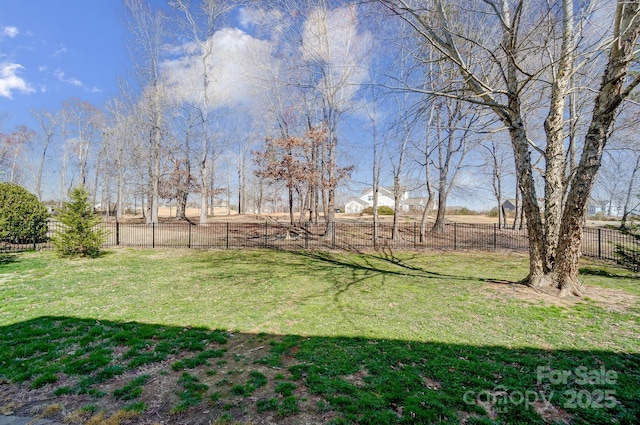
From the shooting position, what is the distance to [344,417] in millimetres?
2238

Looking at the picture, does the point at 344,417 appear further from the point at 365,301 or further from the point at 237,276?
the point at 237,276

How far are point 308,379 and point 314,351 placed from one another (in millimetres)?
630

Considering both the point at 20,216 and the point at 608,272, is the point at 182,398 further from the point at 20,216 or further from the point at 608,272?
the point at 20,216

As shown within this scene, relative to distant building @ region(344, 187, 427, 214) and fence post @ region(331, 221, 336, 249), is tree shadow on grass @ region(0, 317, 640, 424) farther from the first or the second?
distant building @ region(344, 187, 427, 214)

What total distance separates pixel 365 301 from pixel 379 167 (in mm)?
10615

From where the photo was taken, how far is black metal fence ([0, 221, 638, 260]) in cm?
1255

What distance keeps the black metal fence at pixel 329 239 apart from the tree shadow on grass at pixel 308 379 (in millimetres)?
9232

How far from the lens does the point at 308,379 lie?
9.09 ft

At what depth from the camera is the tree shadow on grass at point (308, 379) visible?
2.31 metres

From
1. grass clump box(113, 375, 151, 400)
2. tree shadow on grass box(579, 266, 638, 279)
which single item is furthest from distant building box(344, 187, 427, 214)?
grass clump box(113, 375, 151, 400)

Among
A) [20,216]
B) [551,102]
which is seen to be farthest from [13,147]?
[551,102]

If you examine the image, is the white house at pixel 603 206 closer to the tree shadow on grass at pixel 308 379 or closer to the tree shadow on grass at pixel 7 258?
the tree shadow on grass at pixel 308 379

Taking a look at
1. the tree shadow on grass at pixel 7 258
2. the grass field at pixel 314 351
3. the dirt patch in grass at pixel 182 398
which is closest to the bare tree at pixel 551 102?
the grass field at pixel 314 351

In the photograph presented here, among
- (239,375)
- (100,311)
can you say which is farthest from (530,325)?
(100,311)
